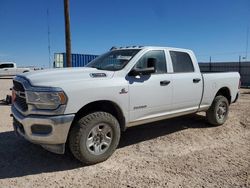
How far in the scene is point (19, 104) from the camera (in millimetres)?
4867

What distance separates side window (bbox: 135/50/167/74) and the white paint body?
0.25ft

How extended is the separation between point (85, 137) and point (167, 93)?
79.4 inches

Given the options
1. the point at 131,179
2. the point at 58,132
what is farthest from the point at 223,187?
the point at 58,132

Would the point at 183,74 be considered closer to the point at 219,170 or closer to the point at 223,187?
the point at 219,170

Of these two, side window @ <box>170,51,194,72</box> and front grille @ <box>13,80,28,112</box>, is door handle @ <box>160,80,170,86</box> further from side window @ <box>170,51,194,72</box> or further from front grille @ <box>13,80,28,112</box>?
front grille @ <box>13,80,28,112</box>

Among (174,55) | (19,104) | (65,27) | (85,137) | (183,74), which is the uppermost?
(65,27)

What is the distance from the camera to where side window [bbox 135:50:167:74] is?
18.3 feet

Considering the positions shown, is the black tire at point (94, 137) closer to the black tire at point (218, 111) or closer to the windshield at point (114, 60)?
the windshield at point (114, 60)

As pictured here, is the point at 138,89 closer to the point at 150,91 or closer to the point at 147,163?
the point at 150,91

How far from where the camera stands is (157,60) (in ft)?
19.4

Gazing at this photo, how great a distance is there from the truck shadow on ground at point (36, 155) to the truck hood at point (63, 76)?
1305mm

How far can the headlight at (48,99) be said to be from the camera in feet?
14.1

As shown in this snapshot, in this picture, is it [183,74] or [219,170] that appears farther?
[183,74]

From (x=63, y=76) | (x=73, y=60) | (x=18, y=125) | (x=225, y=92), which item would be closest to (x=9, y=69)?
(x=73, y=60)
